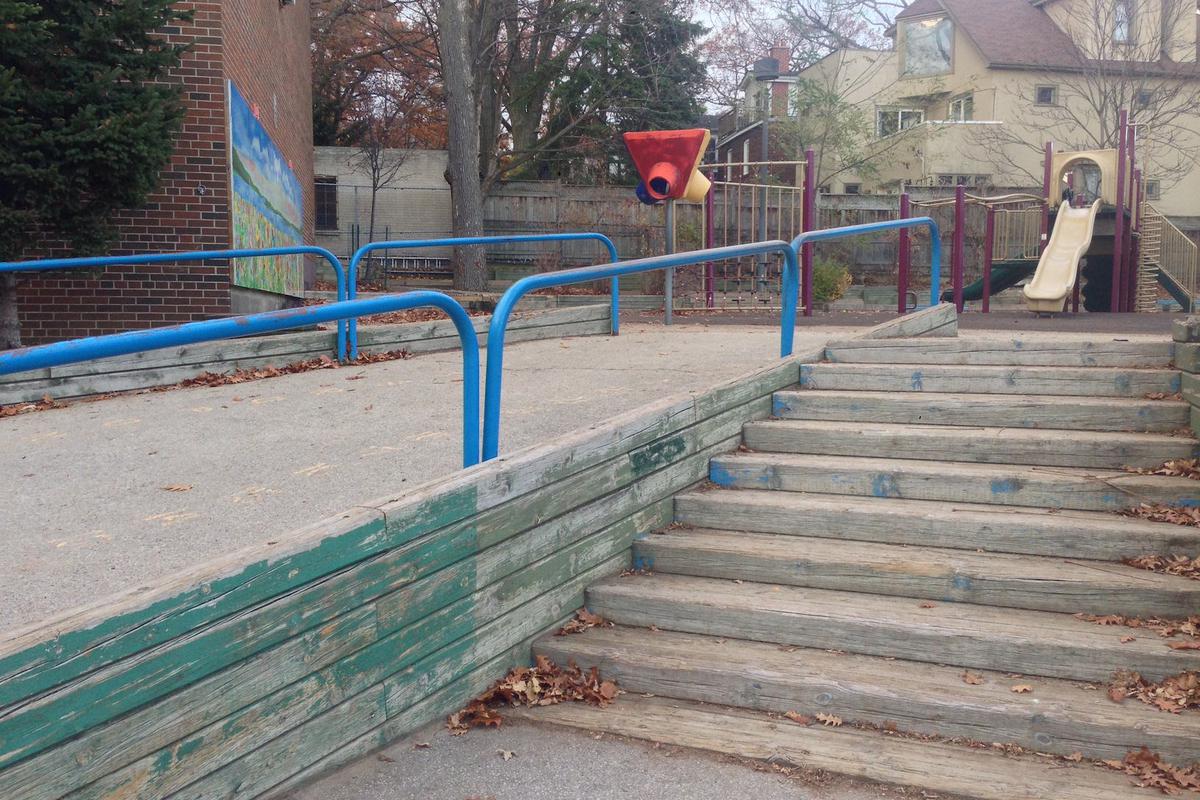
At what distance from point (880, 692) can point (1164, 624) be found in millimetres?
1148

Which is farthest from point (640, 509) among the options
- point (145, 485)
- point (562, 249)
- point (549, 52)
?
point (549, 52)

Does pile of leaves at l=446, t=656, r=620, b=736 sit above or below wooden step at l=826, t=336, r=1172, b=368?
below

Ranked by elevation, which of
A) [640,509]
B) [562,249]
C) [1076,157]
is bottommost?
[640,509]

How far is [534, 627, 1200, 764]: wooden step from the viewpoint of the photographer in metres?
3.60

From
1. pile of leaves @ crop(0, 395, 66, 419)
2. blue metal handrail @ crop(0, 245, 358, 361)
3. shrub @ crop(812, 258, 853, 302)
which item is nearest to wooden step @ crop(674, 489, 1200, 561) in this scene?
blue metal handrail @ crop(0, 245, 358, 361)

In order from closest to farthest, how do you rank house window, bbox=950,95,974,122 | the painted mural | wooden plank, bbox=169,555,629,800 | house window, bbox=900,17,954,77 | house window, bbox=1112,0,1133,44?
wooden plank, bbox=169,555,629,800 → the painted mural → house window, bbox=1112,0,1133,44 → house window, bbox=950,95,974,122 → house window, bbox=900,17,954,77

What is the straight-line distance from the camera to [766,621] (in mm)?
4363

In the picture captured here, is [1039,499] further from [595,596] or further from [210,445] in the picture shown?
[210,445]

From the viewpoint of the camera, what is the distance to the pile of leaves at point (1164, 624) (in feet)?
12.8

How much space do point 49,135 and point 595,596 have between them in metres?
6.36

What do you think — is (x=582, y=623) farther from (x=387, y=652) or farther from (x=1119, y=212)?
(x=1119, y=212)

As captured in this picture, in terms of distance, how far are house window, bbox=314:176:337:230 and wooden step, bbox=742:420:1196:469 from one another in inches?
1010

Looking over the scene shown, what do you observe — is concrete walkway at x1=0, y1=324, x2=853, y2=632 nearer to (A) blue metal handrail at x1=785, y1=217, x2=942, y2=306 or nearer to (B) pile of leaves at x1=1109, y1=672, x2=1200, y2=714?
(A) blue metal handrail at x1=785, y1=217, x2=942, y2=306

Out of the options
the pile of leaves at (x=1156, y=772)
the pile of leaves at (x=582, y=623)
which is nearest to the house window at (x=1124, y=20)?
the pile of leaves at (x=582, y=623)
